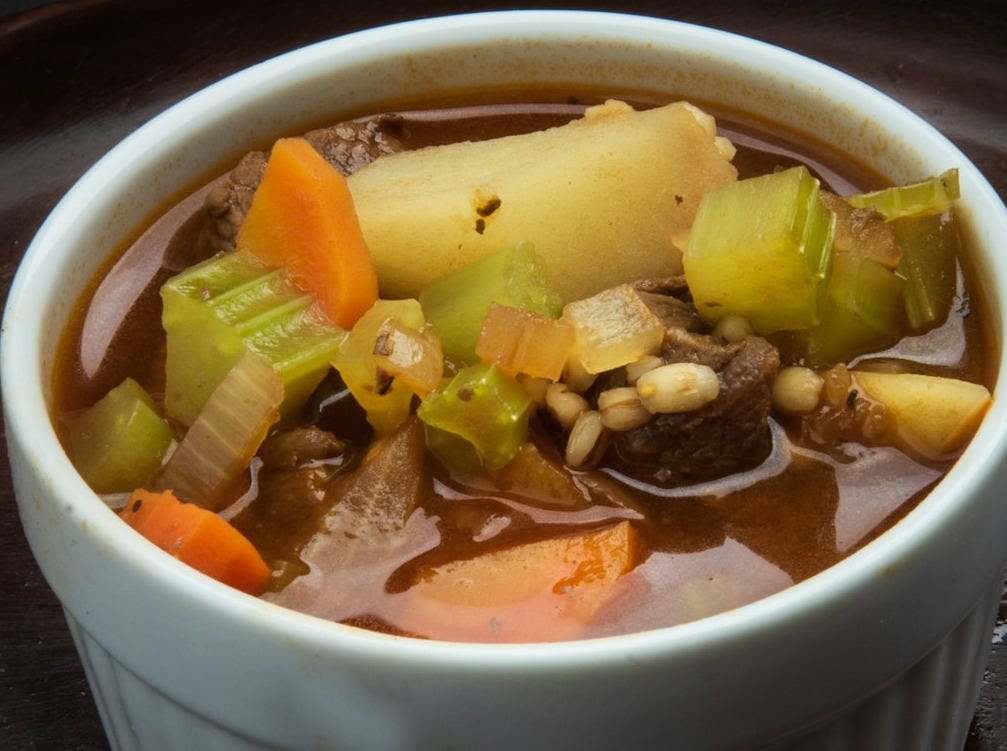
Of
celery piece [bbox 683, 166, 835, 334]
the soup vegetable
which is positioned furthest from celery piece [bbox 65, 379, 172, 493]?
celery piece [bbox 683, 166, 835, 334]

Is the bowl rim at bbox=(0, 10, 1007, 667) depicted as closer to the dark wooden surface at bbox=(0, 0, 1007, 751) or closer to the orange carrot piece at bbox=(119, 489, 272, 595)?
the orange carrot piece at bbox=(119, 489, 272, 595)

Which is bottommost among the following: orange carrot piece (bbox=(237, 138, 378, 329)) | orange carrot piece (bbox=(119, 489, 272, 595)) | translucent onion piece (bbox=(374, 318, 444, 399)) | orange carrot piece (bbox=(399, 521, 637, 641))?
orange carrot piece (bbox=(399, 521, 637, 641))

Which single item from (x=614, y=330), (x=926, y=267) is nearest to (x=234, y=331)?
(x=614, y=330)

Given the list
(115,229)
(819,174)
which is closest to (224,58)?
(115,229)

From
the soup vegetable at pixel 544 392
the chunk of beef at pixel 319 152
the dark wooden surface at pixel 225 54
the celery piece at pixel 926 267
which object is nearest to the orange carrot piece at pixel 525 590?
the soup vegetable at pixel 544 392

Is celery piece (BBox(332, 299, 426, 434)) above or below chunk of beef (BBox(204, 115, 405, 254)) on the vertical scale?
below

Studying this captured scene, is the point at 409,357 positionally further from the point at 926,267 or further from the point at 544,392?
the point at 926,267

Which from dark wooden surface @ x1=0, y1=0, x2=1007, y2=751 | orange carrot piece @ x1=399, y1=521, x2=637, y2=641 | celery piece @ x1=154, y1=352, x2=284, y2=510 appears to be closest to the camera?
orange carrot piece @ x1=399, y1=521, x2=637, y2=641
